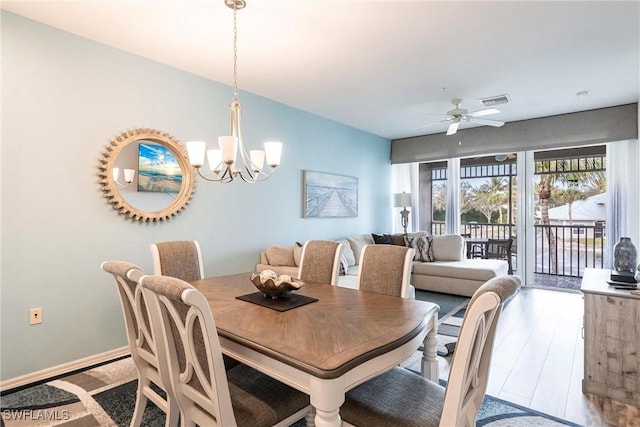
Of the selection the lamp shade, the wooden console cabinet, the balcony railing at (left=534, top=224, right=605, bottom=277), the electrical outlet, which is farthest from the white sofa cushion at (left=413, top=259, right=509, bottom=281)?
the electrical outlet

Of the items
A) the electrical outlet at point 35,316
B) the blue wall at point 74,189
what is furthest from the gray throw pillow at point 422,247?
the electrical outlet at point 35,316

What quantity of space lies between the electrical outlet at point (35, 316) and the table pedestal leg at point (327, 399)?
247 cm

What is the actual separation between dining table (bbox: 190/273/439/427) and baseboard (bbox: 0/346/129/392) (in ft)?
5.06

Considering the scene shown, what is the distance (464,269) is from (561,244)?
8.51 ft

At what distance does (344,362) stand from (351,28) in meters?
2.38

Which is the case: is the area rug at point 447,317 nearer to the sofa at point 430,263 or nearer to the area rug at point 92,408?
the sofa at point 430,263

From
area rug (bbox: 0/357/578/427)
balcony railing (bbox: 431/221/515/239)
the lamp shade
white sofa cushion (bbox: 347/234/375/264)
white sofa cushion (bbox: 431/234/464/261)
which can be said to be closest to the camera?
area rug (bbox: 0/357/578/427)

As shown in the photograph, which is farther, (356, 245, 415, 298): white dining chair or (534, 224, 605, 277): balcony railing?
(534, 224, 605, 277): balcony railing

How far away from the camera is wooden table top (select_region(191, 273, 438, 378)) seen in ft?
4.01

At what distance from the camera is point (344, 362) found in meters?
1.17

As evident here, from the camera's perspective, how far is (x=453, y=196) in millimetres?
6156

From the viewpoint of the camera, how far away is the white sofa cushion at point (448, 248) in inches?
205

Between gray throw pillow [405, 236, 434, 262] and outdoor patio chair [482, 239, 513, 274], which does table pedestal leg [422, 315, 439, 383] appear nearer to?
gray throw pillow [405, 236, 434, 262]

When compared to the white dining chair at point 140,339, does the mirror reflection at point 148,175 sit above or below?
above
